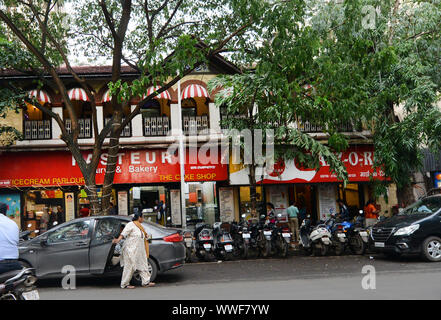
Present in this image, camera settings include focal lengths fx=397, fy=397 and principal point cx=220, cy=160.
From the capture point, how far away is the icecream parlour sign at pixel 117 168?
1708cm

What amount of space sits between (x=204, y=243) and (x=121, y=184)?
7427mm

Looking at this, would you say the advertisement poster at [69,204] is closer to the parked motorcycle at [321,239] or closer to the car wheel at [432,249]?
the parked motorcycle at [321,239]

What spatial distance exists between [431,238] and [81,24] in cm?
1308

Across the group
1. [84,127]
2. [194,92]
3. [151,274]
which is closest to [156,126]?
[194,92]

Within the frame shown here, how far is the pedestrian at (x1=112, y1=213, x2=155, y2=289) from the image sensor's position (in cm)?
841

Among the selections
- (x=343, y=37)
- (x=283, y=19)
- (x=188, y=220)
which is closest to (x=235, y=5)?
(x=283, y=19)

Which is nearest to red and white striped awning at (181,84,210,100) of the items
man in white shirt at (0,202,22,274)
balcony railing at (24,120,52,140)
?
balcony railing at (24,120,52,140)

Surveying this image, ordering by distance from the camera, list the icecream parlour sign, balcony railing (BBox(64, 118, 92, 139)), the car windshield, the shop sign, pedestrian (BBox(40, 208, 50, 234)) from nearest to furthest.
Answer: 1. the car windshield
2. pedestrian (BBox(40, 208, 50, 234))
3. the icecream parlour sign
4. the shop sign
5. balcony railing (BBox(64, 118, 92, 139))

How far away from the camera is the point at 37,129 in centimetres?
1766

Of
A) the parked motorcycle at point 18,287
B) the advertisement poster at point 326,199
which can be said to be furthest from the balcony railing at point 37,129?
the parked motorcycle at point 18,287

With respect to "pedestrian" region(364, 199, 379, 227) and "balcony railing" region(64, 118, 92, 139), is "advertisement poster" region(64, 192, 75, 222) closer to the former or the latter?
"balcony railing" region(64, 118, 92, 139)

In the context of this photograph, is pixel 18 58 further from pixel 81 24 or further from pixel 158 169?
pixel 158 169

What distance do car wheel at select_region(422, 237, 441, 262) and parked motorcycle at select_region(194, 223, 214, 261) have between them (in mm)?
5984
